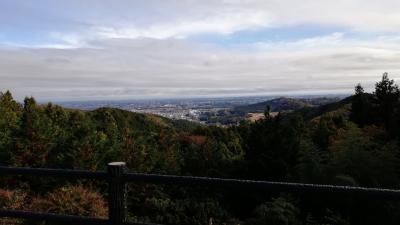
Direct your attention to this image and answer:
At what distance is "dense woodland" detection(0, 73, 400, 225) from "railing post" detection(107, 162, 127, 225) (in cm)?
1062

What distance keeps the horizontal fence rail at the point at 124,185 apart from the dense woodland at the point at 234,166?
10266 millimetres

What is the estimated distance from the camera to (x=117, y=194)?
153 inches

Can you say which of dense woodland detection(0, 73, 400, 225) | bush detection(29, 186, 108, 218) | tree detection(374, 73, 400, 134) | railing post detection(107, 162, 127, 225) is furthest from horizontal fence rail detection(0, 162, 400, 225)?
tree detection(374, 73, 400, 134)

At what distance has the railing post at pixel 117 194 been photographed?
3.85 m

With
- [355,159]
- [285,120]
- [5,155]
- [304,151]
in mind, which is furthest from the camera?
[285,120]

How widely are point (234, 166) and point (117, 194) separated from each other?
1092 inches

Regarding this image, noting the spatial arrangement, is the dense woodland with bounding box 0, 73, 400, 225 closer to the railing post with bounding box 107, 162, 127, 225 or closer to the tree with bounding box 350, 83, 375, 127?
the tree with bounding box 350, 83, 375, 127

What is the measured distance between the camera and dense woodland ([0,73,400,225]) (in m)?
16.9

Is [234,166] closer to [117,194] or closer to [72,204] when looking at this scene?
[72,204]

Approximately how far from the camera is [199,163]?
35.2 meters

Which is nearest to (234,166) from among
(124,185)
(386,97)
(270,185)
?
(386,97)

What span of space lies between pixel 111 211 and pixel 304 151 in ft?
75.7

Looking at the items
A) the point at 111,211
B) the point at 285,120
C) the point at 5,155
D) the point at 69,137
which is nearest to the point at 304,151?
the point at 285,120

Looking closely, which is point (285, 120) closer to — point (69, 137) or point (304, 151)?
point (304, 151)
